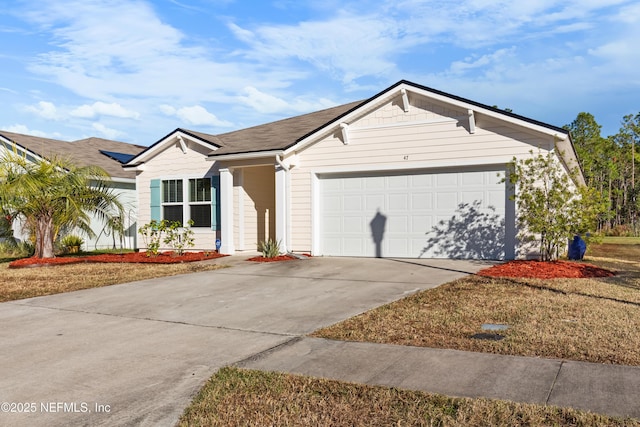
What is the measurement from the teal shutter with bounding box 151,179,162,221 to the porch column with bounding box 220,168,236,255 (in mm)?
2845

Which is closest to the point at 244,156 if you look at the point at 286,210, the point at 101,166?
the point at 286,210

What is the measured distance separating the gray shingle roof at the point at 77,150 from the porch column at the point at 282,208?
8448mm

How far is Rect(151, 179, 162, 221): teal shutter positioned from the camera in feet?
59.6

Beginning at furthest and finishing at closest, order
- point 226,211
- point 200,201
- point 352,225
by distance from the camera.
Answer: point 200,201 < point 226,211 < point 352,225

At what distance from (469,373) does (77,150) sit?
73.7 feet

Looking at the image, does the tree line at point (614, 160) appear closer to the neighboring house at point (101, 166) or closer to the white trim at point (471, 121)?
the white trim at point (471, 121)

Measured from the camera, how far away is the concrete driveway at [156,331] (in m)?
4.20

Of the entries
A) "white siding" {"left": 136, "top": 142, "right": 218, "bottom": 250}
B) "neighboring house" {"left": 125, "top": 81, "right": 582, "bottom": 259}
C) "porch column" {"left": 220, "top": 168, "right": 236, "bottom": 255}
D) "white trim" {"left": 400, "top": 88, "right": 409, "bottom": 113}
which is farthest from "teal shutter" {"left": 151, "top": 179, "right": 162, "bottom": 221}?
"white trim" {"left": 400, "top": 88, "right": 409, "bottom": 113}

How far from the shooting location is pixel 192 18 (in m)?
12.4

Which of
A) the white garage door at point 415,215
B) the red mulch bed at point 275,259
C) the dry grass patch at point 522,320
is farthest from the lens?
the red mulch bed at point 275,259

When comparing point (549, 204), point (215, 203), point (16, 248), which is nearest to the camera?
point (549, 204)

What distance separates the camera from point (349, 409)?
3910mm

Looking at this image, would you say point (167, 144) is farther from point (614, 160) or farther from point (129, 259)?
point (614, 160)

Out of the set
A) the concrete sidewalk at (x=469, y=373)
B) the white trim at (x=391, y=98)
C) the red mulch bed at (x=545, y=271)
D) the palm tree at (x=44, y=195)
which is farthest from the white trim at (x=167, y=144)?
the concrete sidewalk at (x=469, y=373)
